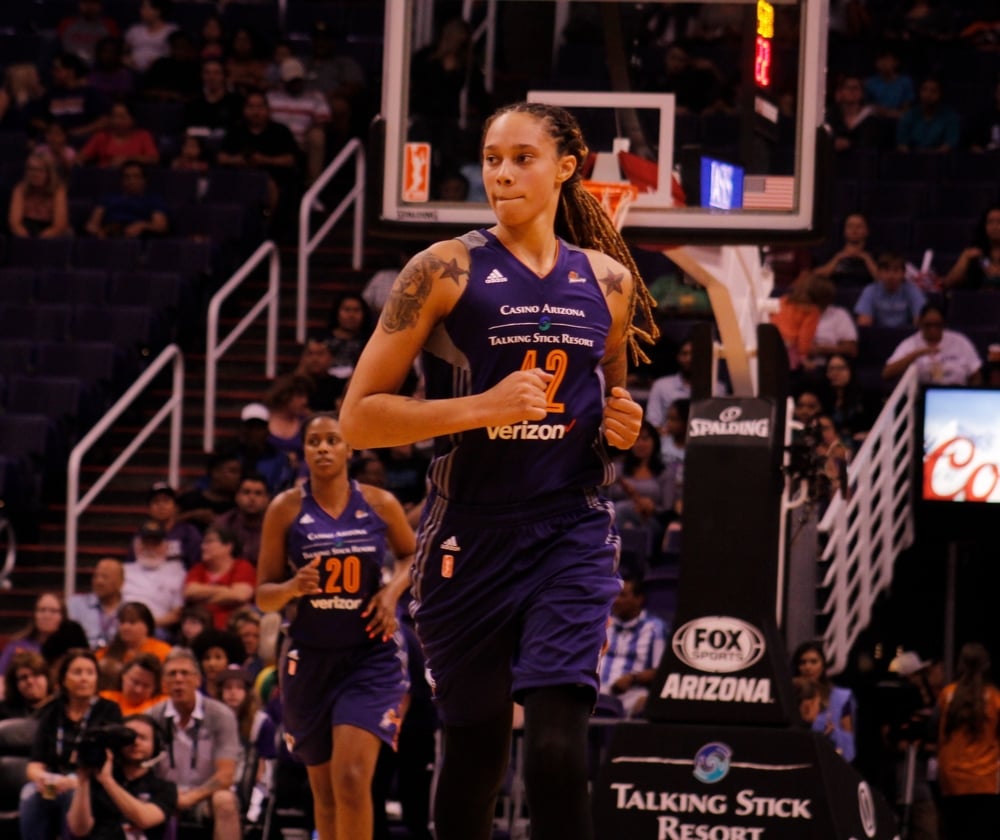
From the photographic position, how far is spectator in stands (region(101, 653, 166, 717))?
1145 cm

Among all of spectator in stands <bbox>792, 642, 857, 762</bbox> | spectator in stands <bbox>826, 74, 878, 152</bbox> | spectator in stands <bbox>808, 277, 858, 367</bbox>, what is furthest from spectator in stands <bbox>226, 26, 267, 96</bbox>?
spectator in stands <bbox>792, 642, 857, 762</bbox>

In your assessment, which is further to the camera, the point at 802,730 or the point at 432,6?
the point at 432,6

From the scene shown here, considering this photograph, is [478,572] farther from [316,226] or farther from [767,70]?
[316,226]

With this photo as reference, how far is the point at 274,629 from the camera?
40.5 feet

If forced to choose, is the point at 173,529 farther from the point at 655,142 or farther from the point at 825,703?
the point at 655,142

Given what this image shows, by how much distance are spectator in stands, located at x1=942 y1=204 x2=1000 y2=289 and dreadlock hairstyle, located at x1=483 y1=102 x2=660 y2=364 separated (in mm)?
10602

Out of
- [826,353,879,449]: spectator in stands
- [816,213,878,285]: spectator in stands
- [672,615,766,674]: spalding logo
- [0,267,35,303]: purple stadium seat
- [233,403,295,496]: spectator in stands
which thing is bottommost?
[672,615,766,674]: spalding logo

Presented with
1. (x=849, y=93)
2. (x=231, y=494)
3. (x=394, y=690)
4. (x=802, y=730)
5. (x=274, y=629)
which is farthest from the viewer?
(x=849, y=93)

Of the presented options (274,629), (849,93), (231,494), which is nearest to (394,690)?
(274,629)

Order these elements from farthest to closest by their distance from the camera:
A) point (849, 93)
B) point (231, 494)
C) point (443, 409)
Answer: point (849, 93), point (231, 494), point (443, 409)

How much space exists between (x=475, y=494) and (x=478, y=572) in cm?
20

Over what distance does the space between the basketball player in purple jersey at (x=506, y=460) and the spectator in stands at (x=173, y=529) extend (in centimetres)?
892

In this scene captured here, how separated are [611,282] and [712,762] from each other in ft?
14.5

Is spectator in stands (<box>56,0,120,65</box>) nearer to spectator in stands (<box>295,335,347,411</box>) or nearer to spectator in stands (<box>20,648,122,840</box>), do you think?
spectator in stands (<box>295,335,347,411</box>)
